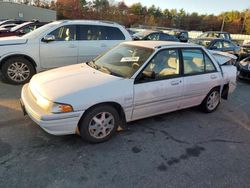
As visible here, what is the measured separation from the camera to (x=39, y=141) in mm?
3699

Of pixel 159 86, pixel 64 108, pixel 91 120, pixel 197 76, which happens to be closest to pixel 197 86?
pixel 197 76

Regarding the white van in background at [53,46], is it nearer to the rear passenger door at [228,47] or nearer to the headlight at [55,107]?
the headlight at [55,107]

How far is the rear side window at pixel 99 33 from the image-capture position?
742 centimetres

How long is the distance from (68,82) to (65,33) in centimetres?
376

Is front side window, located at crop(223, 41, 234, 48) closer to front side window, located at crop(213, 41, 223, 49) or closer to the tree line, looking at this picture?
front side window, located at crop(213, 41, 223, 49)

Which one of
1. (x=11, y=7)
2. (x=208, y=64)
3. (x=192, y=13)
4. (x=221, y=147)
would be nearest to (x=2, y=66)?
(x=208, y=64)

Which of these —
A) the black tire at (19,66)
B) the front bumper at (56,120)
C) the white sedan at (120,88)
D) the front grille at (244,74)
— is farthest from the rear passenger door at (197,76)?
the front grille at (244,74)

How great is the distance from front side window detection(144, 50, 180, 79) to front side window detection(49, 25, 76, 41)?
3639 millimetres

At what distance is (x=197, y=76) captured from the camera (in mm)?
4855

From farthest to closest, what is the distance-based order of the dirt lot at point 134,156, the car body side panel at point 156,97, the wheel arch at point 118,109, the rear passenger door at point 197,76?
the rear passenger door at point 197,76 → the car body side panel at point 156,97 → the wheel arch at point 118,109 → the dirt lot at point 134,156

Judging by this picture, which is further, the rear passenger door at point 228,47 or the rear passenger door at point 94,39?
the rear passenger door at point 228,47

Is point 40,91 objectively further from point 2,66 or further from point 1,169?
point 2,66

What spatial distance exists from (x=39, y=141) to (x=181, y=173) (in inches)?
80.5

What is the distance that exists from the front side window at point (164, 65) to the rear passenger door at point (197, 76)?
19cm
